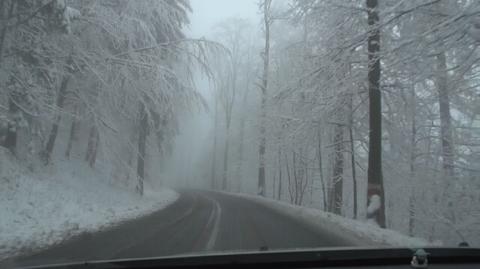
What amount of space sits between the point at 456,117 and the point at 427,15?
11.2 m

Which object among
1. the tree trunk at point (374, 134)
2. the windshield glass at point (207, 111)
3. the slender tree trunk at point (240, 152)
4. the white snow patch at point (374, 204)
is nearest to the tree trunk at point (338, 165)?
the windshield glass at point (207, 111)

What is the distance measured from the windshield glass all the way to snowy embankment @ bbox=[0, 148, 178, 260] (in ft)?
0.22

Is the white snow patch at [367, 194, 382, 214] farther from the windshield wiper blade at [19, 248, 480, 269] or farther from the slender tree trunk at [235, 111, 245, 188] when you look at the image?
the slender tree trunk at [235, 111, 245, 188]

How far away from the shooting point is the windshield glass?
1073 centimetres

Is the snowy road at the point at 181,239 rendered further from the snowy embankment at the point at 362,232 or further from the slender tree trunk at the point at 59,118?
the slender tree trunk at the point at 59,118

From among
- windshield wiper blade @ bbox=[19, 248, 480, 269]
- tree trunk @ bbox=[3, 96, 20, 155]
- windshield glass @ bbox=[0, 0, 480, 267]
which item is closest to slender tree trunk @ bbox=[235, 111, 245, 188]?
windshield glass @ bbox=[0, 0, 480, 267]

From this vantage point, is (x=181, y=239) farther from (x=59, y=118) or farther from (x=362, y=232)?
(x=59, y=118)

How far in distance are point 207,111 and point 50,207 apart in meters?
8.48

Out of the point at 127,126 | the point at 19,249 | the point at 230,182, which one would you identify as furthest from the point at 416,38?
the point at 230,182

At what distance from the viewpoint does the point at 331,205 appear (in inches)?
970

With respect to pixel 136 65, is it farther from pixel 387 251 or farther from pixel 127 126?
pixel 387 251

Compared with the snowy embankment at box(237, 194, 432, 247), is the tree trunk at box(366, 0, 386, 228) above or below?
above

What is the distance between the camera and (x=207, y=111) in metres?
20.4

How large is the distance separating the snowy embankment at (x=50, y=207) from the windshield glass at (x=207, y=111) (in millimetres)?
67
